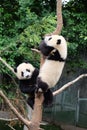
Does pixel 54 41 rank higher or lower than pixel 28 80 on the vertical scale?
higher

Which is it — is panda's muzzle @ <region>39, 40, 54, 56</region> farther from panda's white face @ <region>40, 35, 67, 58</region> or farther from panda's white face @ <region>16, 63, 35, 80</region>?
panda's white face @ <region>16, 63, 35, 80</region>

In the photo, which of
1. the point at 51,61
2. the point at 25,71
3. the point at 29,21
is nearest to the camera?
the point at 51,61

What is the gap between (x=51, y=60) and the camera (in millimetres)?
2848

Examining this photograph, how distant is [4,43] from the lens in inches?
221

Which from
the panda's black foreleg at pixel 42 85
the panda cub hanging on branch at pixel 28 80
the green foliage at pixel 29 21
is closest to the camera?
the panda's black foreleg at pixel 42 85

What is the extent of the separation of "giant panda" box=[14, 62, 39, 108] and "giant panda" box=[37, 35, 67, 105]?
1.02 feet


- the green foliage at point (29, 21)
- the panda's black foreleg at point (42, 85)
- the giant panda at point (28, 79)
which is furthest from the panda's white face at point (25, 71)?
the green foliage at point (29, 21)

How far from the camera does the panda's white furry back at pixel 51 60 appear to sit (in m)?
2.84

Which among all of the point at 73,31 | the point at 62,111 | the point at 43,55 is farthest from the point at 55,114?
the point at 43,55

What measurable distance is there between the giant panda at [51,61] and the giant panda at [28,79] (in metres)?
0.31

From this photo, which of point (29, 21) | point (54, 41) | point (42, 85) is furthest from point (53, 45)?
point (29, 21)

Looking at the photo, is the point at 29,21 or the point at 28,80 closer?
the point at 28,80

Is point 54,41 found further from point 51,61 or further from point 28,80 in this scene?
point 28,80

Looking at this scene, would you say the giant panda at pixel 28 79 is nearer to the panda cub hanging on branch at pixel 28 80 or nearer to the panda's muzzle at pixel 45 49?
the panda cub hanging on branch at pixel 28 80
